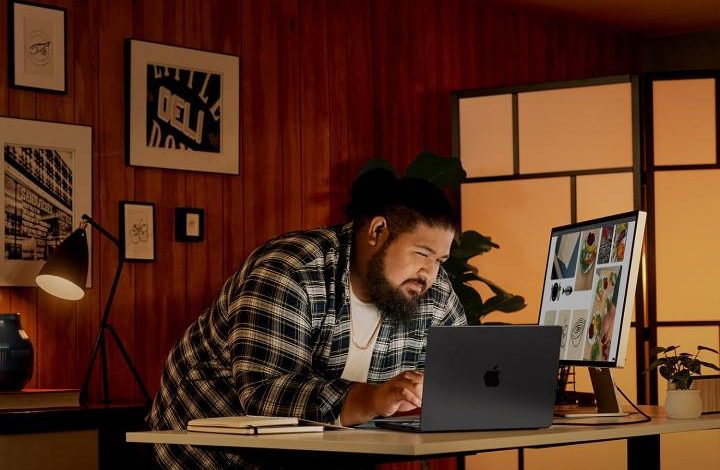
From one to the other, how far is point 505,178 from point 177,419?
3.09m

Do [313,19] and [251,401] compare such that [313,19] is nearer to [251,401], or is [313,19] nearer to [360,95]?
[360,95]

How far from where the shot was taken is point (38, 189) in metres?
4.17

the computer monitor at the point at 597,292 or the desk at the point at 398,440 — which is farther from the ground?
the computer monitor at the point at 597,292

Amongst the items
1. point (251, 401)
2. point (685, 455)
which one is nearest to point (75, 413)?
point (251, 401)

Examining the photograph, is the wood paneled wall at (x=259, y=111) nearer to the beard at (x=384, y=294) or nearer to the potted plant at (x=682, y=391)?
the beard at (x=384, y=294)

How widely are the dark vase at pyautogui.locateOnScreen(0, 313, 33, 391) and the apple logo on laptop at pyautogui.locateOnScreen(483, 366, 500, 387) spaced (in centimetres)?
211

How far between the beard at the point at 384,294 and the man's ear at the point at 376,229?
38 mm

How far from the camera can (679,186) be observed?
5344mm

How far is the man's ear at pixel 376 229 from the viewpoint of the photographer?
8.81 feet

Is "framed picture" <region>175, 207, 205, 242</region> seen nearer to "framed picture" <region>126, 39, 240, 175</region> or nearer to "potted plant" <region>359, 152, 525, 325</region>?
"framed picture" <region>126, 39, 240, 175</region>

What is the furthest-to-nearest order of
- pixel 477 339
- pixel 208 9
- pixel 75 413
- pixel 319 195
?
pixel 319 195
pixel 208 9
pixel 75 413
pixel 477 339

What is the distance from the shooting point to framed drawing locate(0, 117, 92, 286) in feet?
13.4

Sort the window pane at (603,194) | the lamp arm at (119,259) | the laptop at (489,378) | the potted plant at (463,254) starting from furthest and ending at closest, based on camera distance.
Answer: the window pane at (603,194), the potted plant at (463,254), the lamp arm at (119,259), the laptop at (489,378)

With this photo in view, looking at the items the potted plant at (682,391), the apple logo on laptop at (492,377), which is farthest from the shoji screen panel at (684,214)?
the apple logo on laptop at (492,377)
